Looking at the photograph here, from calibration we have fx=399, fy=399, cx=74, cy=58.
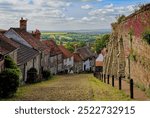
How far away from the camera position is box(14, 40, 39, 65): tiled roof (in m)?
32.7

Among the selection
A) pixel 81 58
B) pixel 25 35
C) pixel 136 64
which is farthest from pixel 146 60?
pixel 81 58

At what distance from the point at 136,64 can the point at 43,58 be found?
99.9 ft

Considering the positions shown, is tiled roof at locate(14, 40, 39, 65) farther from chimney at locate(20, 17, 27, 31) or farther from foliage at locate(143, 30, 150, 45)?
foliage at locate(143, 30, 150, 45)

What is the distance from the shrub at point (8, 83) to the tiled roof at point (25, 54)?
11928 mm

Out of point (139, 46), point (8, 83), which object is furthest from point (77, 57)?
point (139, 46)

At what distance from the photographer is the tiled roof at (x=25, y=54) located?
32688mm

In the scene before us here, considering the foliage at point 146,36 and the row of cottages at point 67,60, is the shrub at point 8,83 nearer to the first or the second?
the foliage at point 146,36

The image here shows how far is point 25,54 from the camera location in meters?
36.2

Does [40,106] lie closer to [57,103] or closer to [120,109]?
[57,103]

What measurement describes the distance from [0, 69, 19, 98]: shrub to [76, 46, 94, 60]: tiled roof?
2539 inches

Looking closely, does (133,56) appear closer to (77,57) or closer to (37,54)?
(37,54)

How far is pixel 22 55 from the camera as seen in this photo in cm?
3481

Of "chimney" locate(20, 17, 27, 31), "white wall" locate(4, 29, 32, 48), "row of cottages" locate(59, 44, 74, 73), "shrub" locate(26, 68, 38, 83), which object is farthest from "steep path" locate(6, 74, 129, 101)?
"row of cottages" locate(59, 44, 74, 73)

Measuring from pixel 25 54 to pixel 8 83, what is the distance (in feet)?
56.9
